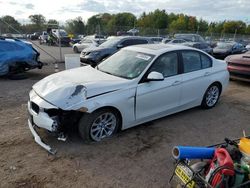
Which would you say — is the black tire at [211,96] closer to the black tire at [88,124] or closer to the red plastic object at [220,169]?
the black tire at [88,124]

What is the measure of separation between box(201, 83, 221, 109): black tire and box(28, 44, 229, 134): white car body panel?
29cm

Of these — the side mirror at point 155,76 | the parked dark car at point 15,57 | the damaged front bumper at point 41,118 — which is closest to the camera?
the damaged front bumper at point 41,118

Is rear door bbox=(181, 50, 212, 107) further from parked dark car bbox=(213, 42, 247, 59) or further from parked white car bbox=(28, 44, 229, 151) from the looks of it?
parked dark car bbox=(213, 42, 247, 59)

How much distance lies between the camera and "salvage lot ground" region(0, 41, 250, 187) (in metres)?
3.39

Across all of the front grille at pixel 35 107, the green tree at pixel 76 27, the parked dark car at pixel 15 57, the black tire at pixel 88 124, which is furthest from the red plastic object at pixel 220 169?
the green tree at pixel 76 27

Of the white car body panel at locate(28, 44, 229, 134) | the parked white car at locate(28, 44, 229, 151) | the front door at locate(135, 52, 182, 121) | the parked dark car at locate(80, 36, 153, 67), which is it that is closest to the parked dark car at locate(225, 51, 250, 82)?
the parked white car at locate(28, 44, 229, 151)

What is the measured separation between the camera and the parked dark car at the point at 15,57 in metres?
9.20

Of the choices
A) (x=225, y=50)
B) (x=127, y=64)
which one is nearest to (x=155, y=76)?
(x=127, y=64)

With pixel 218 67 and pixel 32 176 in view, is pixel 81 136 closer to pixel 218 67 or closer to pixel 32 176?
pixel 32 176

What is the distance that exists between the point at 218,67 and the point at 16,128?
4.80m

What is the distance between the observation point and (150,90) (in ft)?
15.4

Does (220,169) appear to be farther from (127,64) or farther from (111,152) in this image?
(127,64)

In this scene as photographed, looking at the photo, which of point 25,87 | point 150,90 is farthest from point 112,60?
point 25,87

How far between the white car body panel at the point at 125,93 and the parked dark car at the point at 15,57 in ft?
17.0
